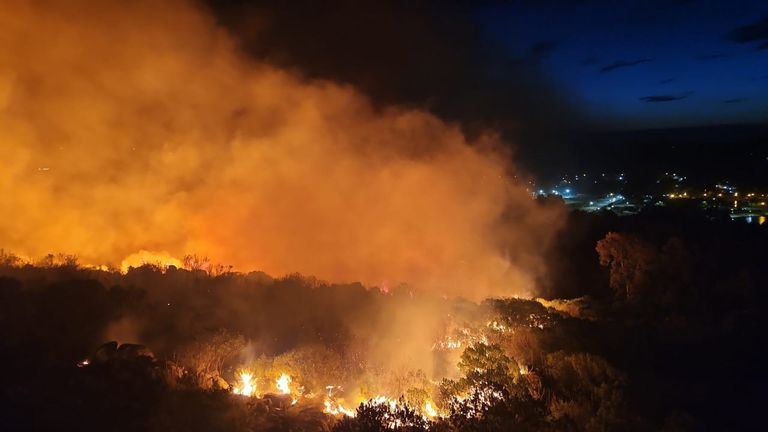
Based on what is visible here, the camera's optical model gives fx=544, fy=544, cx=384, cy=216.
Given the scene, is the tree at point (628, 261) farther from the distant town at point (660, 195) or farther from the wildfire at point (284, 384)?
the distant town at point (660, 195)

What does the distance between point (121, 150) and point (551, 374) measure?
9.35 meters

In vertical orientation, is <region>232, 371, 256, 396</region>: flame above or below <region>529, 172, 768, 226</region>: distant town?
below

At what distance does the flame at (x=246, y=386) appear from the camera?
5.41m

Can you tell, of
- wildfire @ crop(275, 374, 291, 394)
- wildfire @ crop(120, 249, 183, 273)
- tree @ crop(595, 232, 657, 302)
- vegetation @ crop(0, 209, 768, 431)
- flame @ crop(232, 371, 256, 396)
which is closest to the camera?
vegetation @ crop(0, 209, 768, 431)

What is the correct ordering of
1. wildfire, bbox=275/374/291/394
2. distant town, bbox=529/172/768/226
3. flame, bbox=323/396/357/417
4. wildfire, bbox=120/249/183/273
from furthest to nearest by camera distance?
distant town, bbox=529/172/768/226 < wildfire, bbox=120/249/183/273 < wildfire, bbox=275/374/291/394 < flame, bbox=323/396/357/417

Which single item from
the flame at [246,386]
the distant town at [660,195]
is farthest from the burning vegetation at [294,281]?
the distant town at [660,195]

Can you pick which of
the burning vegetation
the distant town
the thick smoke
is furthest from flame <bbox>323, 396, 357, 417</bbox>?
the distant town

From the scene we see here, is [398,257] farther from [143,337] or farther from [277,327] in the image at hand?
[143,337]

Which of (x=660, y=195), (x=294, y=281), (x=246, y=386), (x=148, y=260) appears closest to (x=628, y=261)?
(x=294, y=281)

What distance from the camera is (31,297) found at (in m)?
6.99

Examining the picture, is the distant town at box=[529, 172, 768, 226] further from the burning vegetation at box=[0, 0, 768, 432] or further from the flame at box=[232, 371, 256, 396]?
the flame at box=[232, 371, 256, 396]

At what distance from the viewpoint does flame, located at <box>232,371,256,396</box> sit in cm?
541

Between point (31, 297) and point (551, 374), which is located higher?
point (31, 297)

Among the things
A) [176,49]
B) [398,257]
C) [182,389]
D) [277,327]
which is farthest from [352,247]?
[182,389]
